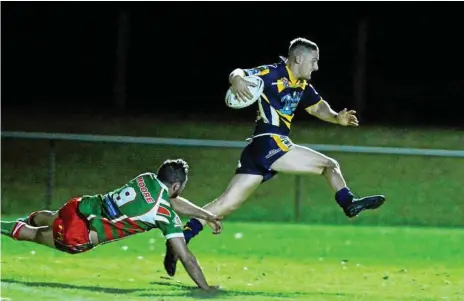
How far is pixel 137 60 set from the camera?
90.4ft

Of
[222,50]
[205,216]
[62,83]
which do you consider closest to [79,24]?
[62,83]

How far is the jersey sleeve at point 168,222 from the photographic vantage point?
29.8ft

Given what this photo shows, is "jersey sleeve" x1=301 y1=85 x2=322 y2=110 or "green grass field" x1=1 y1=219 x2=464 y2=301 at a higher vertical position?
"jersey sleeve" x1=301 y1=85 x2=322 y2=110

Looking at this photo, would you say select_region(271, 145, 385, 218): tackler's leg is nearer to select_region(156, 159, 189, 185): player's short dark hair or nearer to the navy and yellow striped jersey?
the navy and yellow striped jersey

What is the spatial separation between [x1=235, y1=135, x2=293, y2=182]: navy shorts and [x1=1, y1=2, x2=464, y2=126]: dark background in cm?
1524

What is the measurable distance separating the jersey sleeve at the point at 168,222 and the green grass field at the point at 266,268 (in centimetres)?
45

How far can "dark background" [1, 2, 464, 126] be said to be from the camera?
26.1m

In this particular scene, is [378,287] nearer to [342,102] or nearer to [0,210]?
[0,210]

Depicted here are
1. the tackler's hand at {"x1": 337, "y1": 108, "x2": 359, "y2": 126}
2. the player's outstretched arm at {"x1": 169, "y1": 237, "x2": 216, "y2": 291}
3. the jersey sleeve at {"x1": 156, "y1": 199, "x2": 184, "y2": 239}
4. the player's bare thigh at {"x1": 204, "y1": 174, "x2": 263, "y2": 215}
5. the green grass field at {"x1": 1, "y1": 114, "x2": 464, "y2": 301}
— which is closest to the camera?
the player's outstretched arm at {"x1": 169, "y1": 237, "x2": 216, "y2": 291}

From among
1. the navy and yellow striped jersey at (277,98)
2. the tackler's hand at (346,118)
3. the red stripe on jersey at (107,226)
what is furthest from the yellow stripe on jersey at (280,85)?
the red stripe on jersey at (107,226)

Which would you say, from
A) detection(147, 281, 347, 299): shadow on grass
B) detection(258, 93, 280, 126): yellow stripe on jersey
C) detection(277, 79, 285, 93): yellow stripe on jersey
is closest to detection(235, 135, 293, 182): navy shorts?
detection(258, 93, 280, 126): yellow stripe on jersey

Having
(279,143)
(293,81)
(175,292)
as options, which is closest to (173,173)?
(175,292)

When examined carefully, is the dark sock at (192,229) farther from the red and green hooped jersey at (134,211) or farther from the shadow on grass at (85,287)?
the shadow on grass at (85,287)

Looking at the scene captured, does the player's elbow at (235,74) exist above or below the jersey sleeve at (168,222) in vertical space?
above
